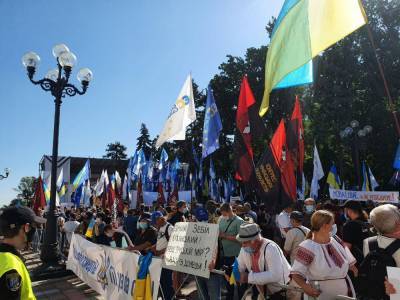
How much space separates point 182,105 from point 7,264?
839 centimetres

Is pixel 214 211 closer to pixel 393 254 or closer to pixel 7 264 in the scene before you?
pixel 393 254

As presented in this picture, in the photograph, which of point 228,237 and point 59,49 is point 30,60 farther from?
point 228,237

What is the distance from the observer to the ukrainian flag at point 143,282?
16.0ft

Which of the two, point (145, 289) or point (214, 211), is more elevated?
point (214, 211)

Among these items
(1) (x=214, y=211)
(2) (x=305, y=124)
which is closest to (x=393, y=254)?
(1) (x=214, y=211)

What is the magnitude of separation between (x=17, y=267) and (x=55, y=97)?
9518 mm

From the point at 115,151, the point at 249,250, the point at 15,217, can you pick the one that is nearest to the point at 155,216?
the point at 249,250

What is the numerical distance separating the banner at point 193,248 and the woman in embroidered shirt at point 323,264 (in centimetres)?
123

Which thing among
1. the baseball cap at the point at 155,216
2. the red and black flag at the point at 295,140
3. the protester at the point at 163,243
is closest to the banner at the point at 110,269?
the protester at the point at 163,243

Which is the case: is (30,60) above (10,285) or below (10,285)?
above

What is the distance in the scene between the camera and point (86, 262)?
7770 mm

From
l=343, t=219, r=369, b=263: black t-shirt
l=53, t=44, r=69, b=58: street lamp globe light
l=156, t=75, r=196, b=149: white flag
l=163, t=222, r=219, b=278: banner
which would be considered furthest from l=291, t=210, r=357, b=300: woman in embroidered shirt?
l=53, t=44, r=69, b=58: street lamp globe light

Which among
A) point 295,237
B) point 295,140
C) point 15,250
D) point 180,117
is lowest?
point 295,237

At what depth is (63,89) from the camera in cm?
1130
